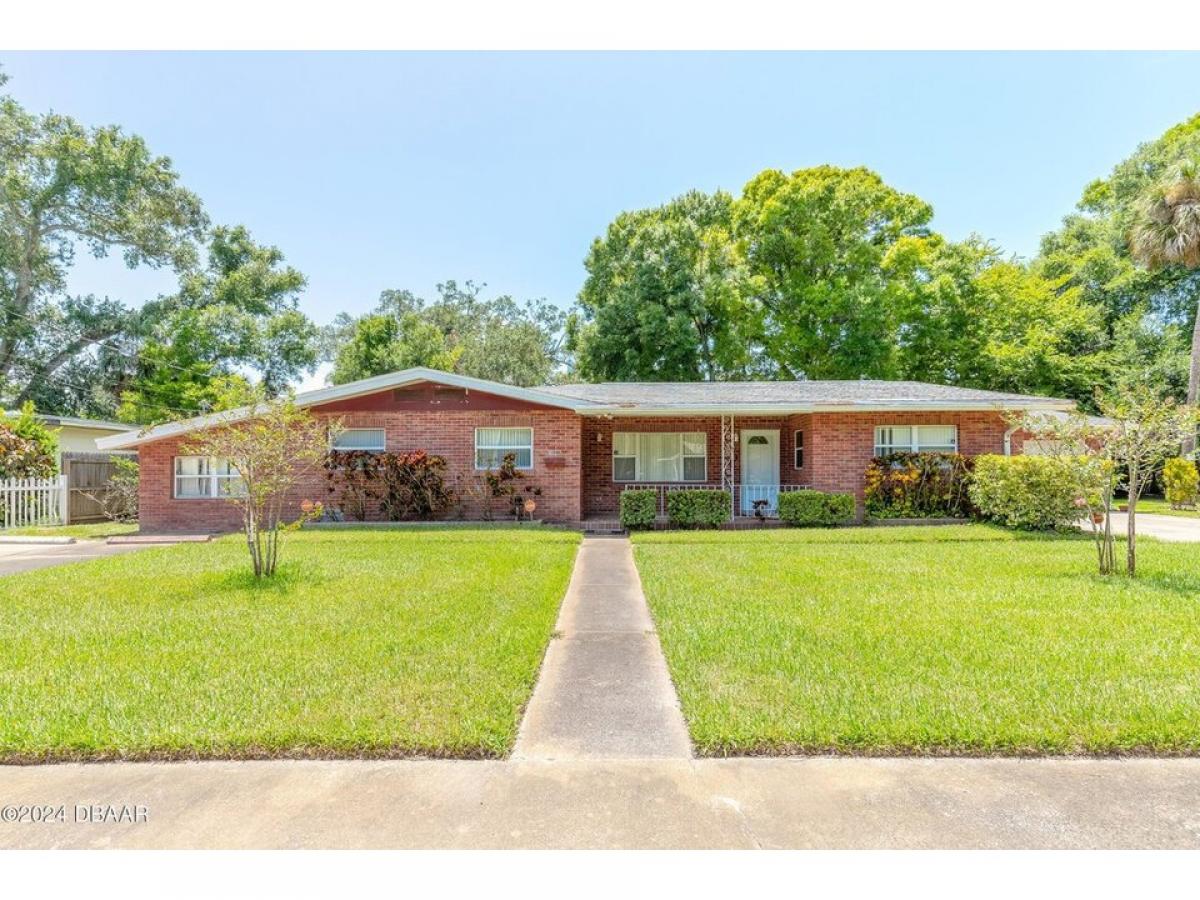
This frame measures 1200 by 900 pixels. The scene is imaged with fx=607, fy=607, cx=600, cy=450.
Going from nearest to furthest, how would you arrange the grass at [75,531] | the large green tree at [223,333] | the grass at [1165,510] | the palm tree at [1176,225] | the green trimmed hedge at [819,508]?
the green trimmed hedge at [819,508] → the grass at [75,531] → the grass at [1165,510] → the palm tree at [1176,225] → the large green tree at [223,333]

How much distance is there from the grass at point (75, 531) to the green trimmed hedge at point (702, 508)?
1243 cm

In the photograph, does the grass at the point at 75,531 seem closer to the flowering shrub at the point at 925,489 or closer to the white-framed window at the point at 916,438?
the flowering shrub at the point at 925,489

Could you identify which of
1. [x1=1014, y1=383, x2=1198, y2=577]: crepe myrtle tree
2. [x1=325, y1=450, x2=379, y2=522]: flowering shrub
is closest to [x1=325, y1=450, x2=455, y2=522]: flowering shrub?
[x1=325, y1=450, x2=379, y2=522]: flowering shrub

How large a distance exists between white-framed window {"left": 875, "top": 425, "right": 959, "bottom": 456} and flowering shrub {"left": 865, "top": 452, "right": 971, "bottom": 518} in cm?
64

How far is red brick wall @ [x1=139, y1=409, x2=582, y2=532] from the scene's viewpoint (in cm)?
1430

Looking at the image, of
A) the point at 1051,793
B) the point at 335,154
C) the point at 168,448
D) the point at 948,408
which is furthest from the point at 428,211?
the point at 1051,793

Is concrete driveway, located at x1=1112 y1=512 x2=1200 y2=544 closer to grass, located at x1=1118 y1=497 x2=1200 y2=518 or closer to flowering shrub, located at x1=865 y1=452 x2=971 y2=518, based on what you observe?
grass, located at x1=1118 y1=497 x2=1200 y2=518

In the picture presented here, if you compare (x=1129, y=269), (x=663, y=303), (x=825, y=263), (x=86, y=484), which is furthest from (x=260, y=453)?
(x=1129, y=269)

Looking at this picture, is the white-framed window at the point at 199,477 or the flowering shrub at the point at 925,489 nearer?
the flowering shrub at the point at 925,489

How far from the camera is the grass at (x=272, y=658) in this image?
3.47 metres

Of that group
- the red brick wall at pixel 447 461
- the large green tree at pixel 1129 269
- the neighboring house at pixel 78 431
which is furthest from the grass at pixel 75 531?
the large green tree at pixel 1129 269

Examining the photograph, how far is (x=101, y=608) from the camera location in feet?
21.5

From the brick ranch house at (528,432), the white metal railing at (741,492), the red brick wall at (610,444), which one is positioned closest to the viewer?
the brick ranch house at (528,432)

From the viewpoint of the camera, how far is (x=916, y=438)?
48.1 ft
